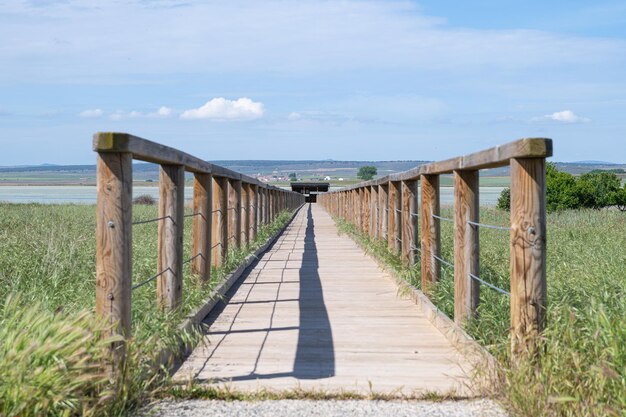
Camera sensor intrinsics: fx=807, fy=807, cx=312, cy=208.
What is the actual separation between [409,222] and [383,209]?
3011 mm

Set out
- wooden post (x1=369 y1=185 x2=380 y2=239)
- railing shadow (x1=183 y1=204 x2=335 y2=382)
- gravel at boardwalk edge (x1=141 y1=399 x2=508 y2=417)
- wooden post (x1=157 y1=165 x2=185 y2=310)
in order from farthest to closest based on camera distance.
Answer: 1. wooden post (x1=369 y1=185 x2=380 y2=239)
2. wooden post (x1=157 y1=165 x2=185 y2=310)
3. railing shadow (x1=183 y1=204 x2=335 y2=382)
4. gravel at boardwalk edge (x1=141 y1=399 x2=508 y2=417)

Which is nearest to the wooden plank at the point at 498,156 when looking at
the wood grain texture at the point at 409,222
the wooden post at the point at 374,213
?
the wood grain texture at the point at 409,222

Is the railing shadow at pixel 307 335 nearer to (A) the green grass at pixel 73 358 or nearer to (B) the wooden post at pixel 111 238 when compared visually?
(A) the green grass at pixel 73 358

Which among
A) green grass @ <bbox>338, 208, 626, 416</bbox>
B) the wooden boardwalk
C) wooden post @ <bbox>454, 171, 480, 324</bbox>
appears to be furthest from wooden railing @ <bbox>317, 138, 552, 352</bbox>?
the wooden boardwalk

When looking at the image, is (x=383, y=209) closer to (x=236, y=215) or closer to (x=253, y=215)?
(x=236, y=215)

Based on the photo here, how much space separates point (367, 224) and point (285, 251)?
2.20 m

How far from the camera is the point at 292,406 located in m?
3.88

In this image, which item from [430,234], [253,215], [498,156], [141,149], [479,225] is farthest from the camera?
[253,215]

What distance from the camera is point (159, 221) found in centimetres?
596

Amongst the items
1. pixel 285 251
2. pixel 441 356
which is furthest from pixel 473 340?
pixel 285 251

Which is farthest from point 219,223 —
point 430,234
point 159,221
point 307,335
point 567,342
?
point 567,342

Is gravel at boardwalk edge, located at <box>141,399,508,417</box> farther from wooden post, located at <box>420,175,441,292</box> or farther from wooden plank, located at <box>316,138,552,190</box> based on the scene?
wooden post, located at <box>420,175,441,292</box>

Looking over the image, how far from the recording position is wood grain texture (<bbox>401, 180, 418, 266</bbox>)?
843 centimetres

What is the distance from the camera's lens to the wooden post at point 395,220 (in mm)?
9844
